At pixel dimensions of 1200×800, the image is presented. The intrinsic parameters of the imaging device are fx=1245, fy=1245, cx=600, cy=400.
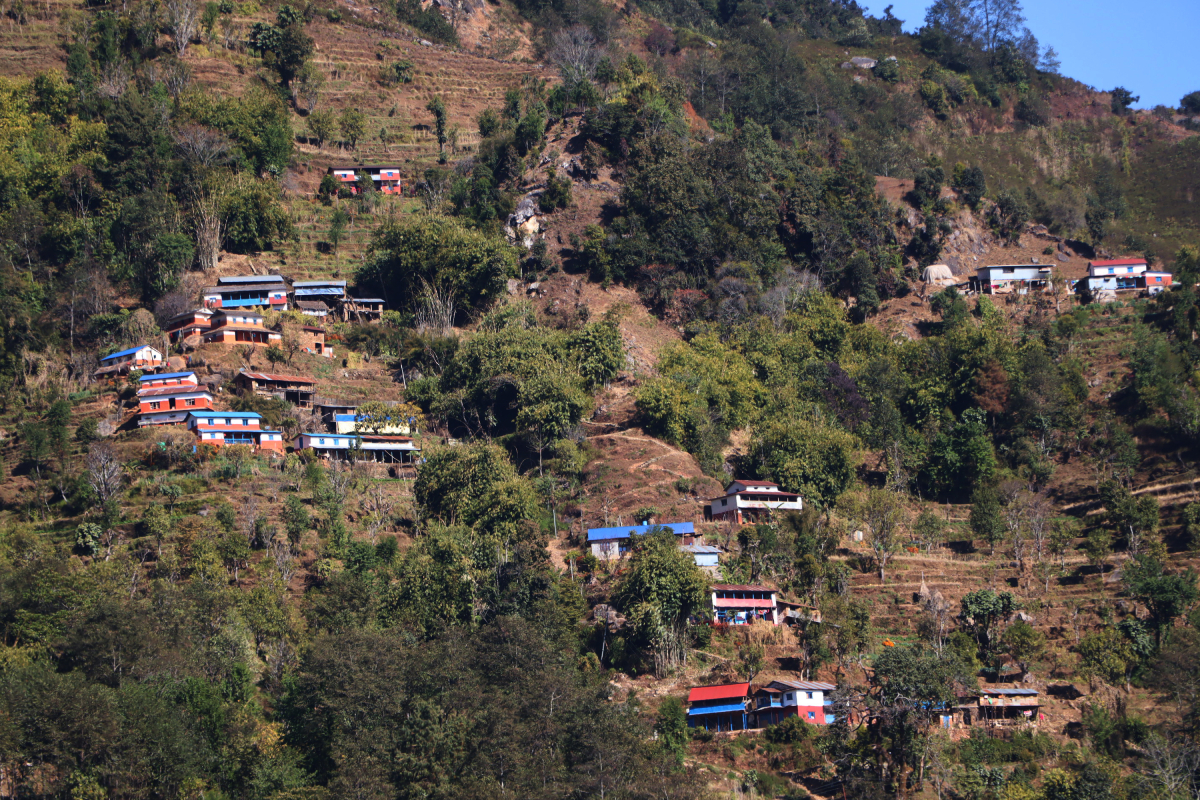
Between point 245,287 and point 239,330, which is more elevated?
point 245,287

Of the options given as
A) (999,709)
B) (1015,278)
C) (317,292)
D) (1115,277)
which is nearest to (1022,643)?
(999,709)

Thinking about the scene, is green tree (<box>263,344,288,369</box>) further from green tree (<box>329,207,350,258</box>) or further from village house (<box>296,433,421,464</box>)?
green tree (<box>329,207,350,258</box>)

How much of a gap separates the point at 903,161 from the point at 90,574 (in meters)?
74.5

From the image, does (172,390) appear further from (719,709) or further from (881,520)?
(881,520)

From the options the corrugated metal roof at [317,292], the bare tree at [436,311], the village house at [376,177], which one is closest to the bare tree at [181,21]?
the village house at [376,177]

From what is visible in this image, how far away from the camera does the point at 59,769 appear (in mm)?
39062

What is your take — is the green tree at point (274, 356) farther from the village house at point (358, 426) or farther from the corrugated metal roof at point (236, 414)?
the corrugated metal roof at point (236, 414)

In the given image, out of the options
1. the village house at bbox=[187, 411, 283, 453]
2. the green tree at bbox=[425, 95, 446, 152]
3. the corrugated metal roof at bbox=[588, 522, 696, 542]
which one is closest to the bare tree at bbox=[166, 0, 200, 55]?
the green tree at bbox=[425, 95, 446, 152]

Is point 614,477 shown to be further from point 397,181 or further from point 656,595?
point 397,181

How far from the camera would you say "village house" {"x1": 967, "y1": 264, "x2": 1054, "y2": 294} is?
273 feet

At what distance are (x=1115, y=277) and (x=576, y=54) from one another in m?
45.6

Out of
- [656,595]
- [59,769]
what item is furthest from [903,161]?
[59,769]

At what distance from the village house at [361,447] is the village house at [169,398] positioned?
5427 millimetres

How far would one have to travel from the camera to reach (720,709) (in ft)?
158
